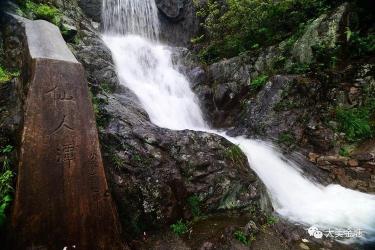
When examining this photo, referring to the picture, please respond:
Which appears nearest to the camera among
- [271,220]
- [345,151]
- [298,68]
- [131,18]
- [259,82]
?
[271,220]

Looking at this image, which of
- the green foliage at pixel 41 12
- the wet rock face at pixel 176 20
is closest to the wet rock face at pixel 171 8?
the wet rock face at pixel 176 20

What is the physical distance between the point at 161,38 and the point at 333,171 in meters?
11.5

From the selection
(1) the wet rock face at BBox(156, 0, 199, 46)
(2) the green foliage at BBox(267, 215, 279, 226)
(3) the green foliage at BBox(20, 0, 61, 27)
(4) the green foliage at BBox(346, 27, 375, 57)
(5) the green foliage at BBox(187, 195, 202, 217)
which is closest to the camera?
(5) the green foliage at BBox(187, 195, 202, 217)

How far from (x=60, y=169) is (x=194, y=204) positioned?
94.6 inches

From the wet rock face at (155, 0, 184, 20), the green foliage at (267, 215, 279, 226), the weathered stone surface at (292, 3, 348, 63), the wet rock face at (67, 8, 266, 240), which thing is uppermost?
the weathered stone surface at (292, 3, 348, 63)

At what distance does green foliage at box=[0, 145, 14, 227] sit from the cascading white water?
166 inches

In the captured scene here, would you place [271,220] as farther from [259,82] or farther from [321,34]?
[321,34]

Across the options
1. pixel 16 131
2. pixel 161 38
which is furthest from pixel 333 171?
pixel 161 38

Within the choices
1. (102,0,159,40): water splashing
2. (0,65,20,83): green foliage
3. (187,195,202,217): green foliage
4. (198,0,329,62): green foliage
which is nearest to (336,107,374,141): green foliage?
(198,0,329,62): green foliage

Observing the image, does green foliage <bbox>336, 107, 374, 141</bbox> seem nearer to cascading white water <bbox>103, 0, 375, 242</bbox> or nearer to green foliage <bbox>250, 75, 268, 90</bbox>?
cascading white water <bbox>103, 0, 375, 242</bbox>

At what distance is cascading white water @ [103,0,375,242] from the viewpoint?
577 centimetres

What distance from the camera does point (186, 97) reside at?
10.4 metres

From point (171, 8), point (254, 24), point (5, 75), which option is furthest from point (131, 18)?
point (5, 75)

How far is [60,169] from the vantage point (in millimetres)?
3531
